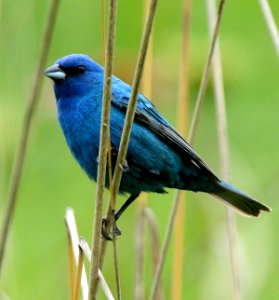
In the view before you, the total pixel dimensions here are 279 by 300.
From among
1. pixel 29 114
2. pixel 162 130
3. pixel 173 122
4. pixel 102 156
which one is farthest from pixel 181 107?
pixel 173 122

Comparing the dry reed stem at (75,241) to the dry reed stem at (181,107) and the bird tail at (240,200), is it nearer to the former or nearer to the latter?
the dry reed stem at (181,107)

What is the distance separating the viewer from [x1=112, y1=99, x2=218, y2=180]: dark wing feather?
12.5 feet

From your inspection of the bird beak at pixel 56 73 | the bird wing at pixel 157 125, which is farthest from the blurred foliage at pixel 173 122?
the bird wing at pixel 157 125

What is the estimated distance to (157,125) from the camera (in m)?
3.89

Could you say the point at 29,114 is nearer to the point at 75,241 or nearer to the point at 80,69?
the point at 75,241

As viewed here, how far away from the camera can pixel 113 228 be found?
120 inches

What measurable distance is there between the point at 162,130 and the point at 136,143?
0.47 ft

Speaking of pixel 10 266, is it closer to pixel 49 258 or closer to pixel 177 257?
pixel 177 257

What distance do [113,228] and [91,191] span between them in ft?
9.58

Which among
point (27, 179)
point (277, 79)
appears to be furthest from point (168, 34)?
point (277, 79)

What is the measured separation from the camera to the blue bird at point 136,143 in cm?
378

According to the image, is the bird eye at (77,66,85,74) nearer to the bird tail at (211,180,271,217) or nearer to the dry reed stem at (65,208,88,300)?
the bird tail at (211,180,271,217)

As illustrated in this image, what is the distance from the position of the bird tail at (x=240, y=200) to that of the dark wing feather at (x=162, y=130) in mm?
115

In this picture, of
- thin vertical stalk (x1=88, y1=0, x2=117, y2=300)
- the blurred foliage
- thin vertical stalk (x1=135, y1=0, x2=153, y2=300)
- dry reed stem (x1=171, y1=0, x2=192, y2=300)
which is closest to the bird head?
the blurred foliage
